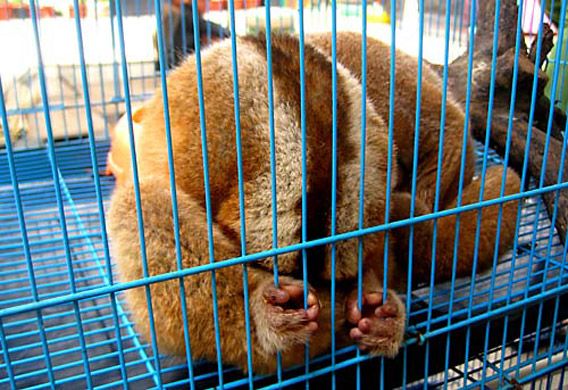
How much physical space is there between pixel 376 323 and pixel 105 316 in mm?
777

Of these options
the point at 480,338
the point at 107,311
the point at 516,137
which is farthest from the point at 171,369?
the point at 516,137

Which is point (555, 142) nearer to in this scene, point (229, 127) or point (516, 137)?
point (516, 137)

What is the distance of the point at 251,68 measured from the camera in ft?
3.87

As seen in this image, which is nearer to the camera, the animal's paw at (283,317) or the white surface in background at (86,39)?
the animal's paw at (283,317)

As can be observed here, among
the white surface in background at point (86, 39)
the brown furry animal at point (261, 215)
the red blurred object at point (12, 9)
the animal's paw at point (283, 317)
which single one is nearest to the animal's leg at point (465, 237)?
the brown furry animal at point (261, 215)

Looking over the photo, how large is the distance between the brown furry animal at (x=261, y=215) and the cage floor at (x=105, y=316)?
8cm

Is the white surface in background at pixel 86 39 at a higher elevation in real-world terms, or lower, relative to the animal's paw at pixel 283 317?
higher

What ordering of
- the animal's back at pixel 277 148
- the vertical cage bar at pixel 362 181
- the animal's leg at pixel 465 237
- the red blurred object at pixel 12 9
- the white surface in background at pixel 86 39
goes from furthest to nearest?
the white surface in background at pixel 86 39
the red blurred object at pixel 12 9
the animal's leg at pixel 465 237
the animal's back at pixel 277 148
the vertical cage bar at pixel 362 181

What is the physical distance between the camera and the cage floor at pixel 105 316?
1118mm

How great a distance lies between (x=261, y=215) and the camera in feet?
3.68

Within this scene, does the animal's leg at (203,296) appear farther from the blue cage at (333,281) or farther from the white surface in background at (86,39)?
the white surface in background at (86,39)

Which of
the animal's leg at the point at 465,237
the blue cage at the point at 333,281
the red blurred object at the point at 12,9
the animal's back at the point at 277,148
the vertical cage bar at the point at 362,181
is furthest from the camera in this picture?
the red blurred object at the point at 12,9

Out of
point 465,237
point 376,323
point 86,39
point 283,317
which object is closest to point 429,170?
point 465,237

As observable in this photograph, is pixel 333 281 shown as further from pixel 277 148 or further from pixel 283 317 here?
pixel 277 148
